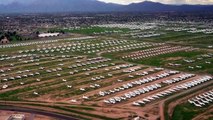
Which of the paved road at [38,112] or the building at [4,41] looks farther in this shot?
the building at [4,41]

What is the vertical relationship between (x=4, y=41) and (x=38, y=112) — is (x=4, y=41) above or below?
above

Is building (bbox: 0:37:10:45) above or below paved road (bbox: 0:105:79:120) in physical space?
above

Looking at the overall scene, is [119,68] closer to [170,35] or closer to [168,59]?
[168,59]

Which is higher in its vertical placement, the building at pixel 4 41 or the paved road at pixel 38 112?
the building at pixel 4 41

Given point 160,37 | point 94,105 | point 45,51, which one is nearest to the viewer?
point 94,105

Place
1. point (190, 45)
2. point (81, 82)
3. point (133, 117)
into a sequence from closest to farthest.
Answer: point (133, 117) < point (81, 82) < point (190, 45)

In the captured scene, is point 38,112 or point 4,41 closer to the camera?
point 38,112

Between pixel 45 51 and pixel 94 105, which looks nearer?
pixel 94 105

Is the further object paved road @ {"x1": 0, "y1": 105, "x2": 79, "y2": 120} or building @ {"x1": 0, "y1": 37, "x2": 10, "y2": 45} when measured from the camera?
building @ {"x1": 0, "y1": 37, "x2": 10, "y2": 45}

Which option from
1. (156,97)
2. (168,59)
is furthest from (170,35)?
→ (156,97)
